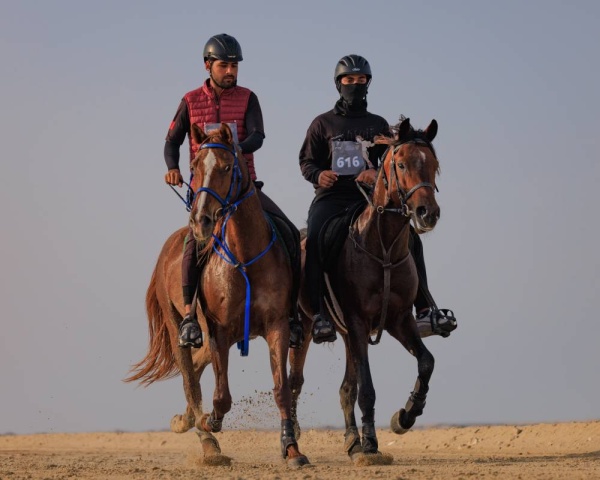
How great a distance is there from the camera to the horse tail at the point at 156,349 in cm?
1398

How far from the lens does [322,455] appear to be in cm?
1456

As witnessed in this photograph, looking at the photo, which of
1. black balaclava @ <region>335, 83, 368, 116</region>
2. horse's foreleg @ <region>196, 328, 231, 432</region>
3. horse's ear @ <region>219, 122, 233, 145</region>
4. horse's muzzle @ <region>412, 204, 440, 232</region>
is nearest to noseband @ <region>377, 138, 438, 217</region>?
horse's muzzle @ <region>412, 204, 440, 232</region>

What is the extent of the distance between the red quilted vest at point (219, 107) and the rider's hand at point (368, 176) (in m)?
1.12

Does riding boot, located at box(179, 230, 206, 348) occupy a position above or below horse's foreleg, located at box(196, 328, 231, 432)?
above

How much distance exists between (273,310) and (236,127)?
2.06 m

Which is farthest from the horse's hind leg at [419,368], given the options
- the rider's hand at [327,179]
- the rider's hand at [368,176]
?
the rider's hand at [327,179]

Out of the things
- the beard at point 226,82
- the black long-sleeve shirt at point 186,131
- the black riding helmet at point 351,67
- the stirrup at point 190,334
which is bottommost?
the stirrup at point 190,334

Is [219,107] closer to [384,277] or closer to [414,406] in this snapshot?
[384,277]

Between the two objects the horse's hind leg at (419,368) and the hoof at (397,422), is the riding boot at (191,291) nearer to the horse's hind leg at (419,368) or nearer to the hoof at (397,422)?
the horse's hind leg at (419,368)

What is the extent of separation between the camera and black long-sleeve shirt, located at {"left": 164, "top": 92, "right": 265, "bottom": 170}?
37.8ft

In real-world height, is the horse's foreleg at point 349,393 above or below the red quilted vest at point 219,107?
below

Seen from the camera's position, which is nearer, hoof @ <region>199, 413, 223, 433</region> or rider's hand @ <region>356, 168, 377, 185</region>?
hoof @ <region>199, 413, 223, 433</region>

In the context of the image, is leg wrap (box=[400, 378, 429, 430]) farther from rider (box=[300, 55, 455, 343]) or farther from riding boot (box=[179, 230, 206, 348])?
riding boot (box=[179, 230, 206, 348])

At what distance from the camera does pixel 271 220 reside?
11.4 metres
